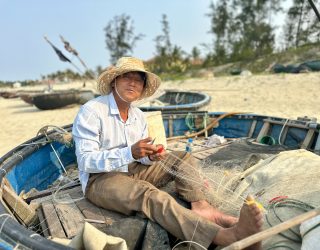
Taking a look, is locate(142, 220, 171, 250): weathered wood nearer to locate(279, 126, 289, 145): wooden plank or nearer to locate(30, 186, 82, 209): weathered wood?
locate(30, 186, 82, 209): weathered wood

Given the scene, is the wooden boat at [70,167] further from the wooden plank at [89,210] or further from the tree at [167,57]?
the tree at [167,57]

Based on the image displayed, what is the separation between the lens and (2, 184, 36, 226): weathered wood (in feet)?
7.69

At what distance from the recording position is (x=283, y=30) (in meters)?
31.1

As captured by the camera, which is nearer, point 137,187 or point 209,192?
point 137,187

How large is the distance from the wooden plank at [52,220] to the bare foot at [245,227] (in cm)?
104

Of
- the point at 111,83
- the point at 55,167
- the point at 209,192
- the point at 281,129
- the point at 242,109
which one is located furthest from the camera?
the point at 242,109

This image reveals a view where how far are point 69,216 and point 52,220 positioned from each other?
0.39 ft

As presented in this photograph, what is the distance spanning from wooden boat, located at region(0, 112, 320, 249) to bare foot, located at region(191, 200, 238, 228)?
14.9 inches

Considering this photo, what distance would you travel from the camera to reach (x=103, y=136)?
2.52m

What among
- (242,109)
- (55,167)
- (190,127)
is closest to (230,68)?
Answer: (242,109)

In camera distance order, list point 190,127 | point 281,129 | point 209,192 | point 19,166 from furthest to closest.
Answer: point 190,127 → point 281,129 → point 19,166 → point 209,192

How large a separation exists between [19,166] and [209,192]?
6.44ft

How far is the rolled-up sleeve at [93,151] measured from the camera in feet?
7.39

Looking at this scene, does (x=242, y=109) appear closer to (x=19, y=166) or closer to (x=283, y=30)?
(x=19, y=166)
